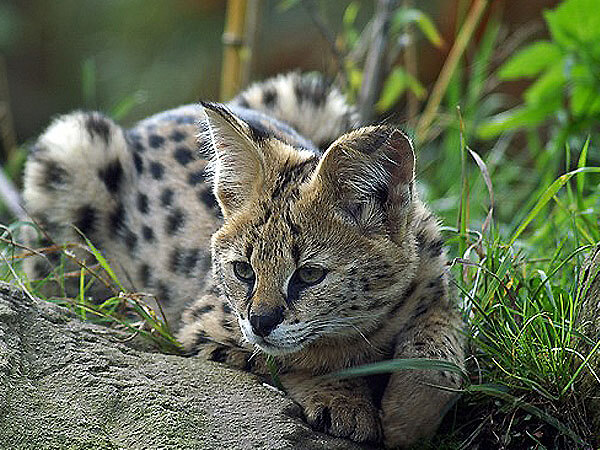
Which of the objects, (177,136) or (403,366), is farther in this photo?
(177,136)

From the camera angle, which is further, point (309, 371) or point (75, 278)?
point (75, 278)

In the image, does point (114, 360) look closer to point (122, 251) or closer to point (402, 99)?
point (122, 251)

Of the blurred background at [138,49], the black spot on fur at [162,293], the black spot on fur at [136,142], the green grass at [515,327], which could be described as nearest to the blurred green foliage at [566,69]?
the green grass at [515,327]

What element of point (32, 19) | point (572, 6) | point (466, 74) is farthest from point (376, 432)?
point (32, 19)

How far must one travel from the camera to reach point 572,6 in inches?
186

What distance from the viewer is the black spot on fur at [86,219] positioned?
460 cm

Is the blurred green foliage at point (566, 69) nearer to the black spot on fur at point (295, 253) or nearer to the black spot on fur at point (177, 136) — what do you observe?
the black spot on fur at point (177, 136)

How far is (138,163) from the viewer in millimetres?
4695

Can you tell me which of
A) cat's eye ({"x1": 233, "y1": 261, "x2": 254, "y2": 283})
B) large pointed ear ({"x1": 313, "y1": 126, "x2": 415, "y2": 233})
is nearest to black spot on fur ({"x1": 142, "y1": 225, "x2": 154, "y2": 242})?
cat's eye ({"x1": 233, "y1": 261, "x2": 254, "y2": 283})

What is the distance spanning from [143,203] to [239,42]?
1.82m

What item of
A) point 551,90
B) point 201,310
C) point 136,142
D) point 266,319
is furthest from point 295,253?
point 551,90

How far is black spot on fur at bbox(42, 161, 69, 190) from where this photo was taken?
4.63m

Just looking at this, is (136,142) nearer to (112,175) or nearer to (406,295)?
(112,175)

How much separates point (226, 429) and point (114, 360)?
1.73ft
